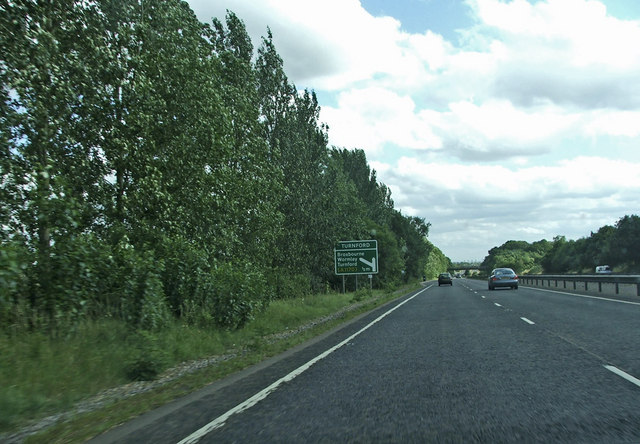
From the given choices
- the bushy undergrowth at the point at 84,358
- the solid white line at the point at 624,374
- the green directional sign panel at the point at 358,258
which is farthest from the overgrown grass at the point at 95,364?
the green directional sign panel at the point at 358,258

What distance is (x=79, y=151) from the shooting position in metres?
15.1

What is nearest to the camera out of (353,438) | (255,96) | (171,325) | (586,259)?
(353,438)

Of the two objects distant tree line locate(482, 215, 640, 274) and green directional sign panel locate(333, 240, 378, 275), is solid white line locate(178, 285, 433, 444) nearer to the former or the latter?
green directional sign panel locate(333, 240, 378, 275)

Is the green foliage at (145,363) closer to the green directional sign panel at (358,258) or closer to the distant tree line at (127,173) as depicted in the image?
the distant tree line at (127,173)

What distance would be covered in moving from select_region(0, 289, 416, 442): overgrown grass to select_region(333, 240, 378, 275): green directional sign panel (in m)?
18.5

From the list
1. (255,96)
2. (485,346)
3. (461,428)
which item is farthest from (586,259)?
(461,428)

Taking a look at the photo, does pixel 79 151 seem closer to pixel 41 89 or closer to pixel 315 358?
pixel 41 89

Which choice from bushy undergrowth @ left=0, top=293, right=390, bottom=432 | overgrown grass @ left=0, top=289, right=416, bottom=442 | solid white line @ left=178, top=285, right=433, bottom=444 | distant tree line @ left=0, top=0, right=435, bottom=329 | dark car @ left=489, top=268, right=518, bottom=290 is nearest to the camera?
solid white line @ left=178, top=285, right=433, bottom=444

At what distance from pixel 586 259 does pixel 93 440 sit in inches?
4031

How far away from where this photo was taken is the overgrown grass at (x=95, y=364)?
5.94 m

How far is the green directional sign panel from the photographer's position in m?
31.7

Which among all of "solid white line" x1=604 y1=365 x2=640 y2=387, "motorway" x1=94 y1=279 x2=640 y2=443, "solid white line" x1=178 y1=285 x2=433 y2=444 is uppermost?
"solid white line" x1=604 y1=365 x2=640 y2=387

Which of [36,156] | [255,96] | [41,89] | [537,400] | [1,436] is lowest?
[1,436]

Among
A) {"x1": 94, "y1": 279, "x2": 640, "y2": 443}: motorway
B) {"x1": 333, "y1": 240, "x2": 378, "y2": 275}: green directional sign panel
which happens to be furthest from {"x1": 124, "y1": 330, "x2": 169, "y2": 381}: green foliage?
{"x1": 333, "y1": 240, "x2": 378, "y2": 275}: green directional sign panel
